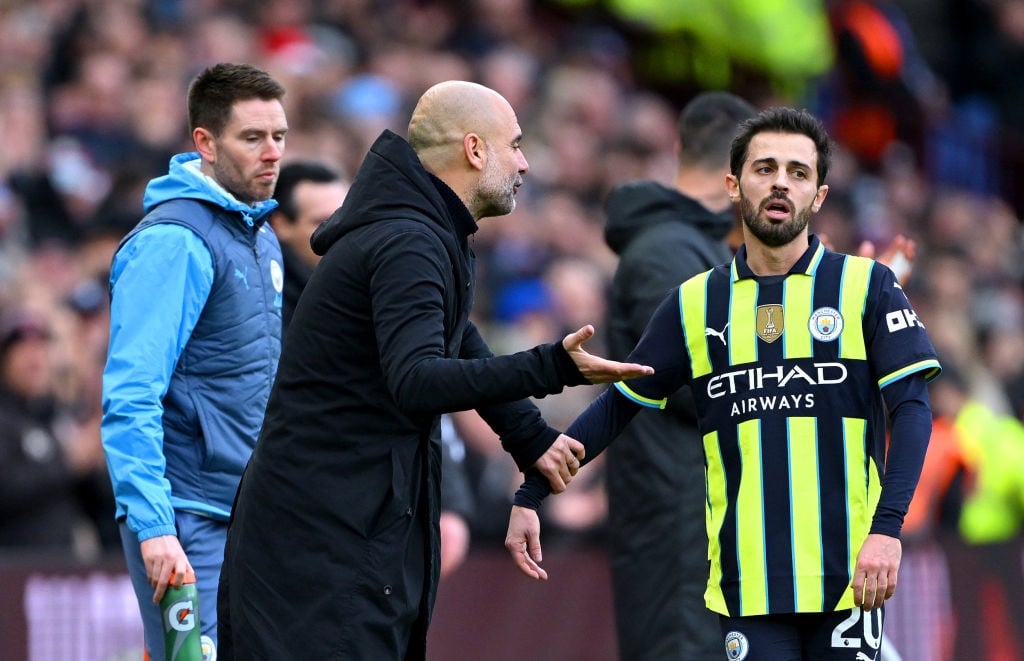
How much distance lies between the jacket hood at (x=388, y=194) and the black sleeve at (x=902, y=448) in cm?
140

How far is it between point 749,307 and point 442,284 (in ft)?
Answer: 3.35

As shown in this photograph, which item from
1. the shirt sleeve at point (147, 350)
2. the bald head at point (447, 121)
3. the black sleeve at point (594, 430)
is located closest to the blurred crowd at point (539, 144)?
the black sleeve at point (594, 430)

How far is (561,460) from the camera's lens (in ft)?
17.6

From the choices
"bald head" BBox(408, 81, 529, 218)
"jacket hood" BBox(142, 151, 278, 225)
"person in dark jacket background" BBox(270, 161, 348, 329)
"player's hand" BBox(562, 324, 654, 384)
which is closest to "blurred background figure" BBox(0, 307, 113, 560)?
"person in dark jacket background" BBox(270, 161, 348, 329)

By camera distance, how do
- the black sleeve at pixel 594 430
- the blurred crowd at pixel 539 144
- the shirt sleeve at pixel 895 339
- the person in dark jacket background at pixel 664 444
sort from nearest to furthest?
the shirt sleeve at pixel 895 339 → the black sleeve at pixel 594 430 → the person in dark jacket background at pixel 664 444 → the blurred crowd at pixel 539 144

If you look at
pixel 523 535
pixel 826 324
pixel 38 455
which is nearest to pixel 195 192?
pixel 523 535

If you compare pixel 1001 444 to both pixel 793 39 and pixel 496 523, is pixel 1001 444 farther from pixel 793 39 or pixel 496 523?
pixel 793 39

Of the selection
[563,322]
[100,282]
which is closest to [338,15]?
[563,322]

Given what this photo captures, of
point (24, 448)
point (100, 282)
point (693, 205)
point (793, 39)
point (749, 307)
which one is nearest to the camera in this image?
point (749, 307)

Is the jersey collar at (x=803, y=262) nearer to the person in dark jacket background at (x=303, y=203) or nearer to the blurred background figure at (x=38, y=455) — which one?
the person in dark jacket background at (x=303, y=203)

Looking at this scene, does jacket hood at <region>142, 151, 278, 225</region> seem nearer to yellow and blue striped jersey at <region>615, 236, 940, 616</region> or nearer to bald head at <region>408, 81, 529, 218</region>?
bald head at <region>408, 81, 529, 218</region>

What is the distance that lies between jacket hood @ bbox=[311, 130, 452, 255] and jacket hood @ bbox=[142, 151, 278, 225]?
0.82 m

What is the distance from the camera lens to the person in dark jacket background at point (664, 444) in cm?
652

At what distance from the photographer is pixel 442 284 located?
486 centimetres
